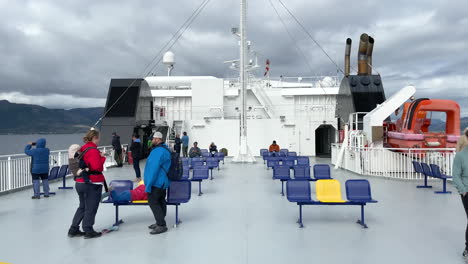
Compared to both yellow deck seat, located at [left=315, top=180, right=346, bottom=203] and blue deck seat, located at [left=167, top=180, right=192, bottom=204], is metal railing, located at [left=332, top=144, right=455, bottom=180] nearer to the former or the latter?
yellow deck seat, located at [left=315, top=180, right=346, bottom=203]

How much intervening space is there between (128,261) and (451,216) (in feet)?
19.3

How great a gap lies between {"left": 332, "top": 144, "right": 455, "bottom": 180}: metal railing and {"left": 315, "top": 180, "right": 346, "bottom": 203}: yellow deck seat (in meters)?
6.06

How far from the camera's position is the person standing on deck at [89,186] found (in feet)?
16.3

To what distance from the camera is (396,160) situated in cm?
1161

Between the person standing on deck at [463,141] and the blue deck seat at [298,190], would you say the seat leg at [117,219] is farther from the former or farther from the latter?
the person standing on deck at [463,141]

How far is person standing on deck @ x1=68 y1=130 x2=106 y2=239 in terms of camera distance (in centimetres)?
496

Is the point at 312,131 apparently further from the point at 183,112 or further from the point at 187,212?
the point at 187,212

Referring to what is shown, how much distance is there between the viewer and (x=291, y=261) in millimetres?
4184

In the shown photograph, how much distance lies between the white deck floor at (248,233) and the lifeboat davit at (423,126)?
3645 mm

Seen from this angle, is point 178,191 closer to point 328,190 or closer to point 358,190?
point 328,190

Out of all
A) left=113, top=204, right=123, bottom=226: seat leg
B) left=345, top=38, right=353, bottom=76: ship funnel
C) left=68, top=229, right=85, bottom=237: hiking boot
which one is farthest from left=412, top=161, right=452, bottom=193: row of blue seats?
left=345, top=38, right=353, bottom=76: ship funnel

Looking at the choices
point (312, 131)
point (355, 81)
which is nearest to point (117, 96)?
point (312, 131)

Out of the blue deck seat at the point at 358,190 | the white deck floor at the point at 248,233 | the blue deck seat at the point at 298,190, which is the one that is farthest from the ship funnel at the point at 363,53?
the blue deck seat at the point at 298,190

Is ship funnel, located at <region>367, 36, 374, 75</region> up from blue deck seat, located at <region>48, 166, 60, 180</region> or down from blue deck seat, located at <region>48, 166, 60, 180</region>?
up
